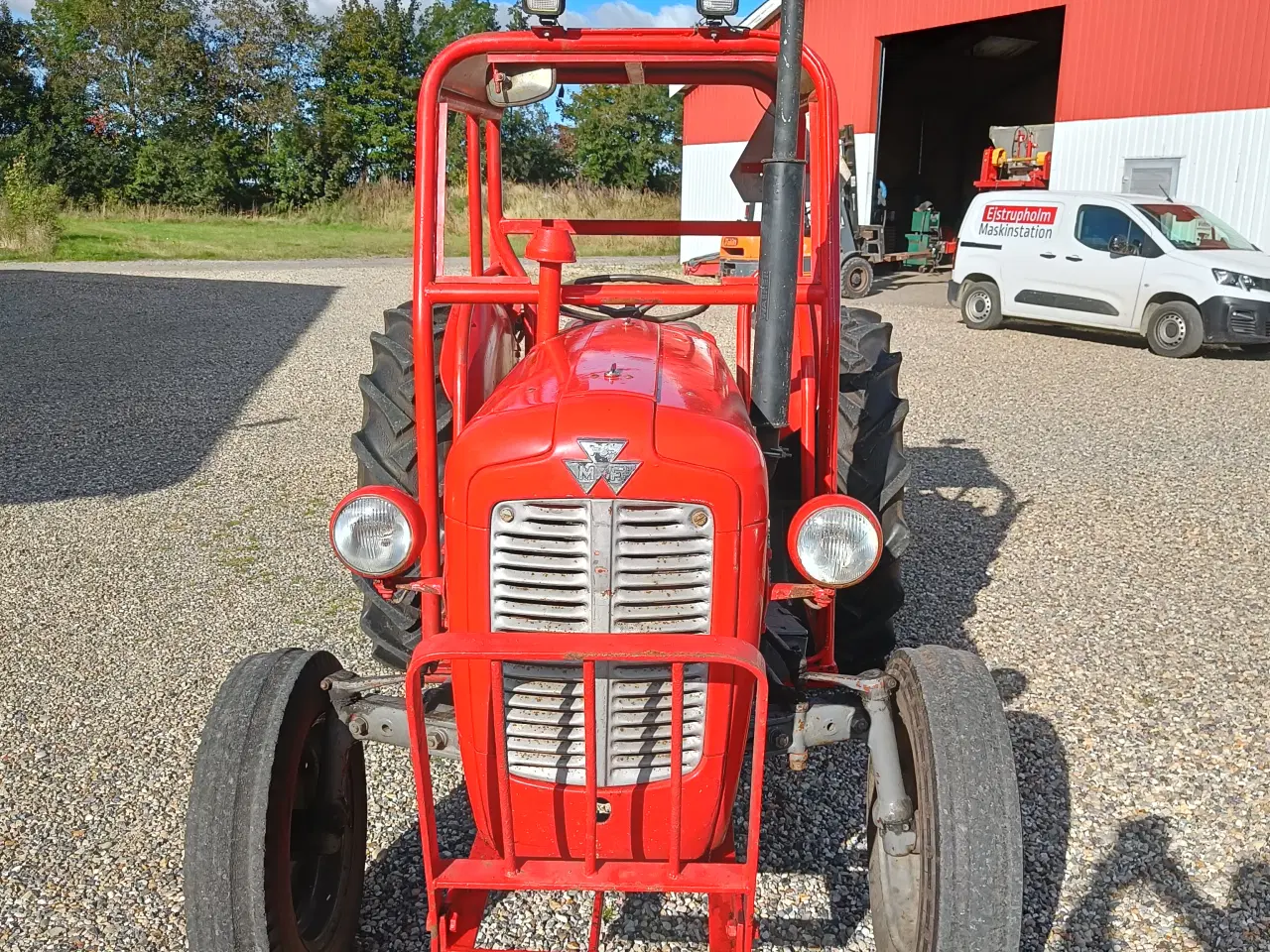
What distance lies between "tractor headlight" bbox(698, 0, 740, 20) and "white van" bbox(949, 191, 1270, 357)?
380 inches

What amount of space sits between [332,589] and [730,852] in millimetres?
2795

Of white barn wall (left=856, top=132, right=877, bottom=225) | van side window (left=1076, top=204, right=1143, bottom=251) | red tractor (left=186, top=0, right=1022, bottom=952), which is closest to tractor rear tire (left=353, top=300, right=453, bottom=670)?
red tractor (left=186, top=0, right=1022, bottom=952)

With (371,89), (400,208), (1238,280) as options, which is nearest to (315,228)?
(400,208)

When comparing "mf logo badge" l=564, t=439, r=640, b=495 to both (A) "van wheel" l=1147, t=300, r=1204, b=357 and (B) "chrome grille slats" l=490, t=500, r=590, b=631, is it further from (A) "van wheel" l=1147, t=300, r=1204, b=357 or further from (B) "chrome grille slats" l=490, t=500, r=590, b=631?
(A) "van wheel" l=1147, t=300, r=1204, b=357

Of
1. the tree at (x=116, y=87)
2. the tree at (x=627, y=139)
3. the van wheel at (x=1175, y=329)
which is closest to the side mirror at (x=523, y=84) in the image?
the van wheel at (x=1175, y=329)

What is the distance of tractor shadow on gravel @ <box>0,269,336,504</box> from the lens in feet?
21.6

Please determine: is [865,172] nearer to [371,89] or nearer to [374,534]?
[374,534]

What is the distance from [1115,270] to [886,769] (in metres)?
10.5

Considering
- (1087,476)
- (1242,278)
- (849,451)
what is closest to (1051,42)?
(1242,278)

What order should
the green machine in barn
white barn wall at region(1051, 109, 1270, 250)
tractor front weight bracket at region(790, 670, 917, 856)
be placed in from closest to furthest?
tractor front weight bracket at region(790, 670, 917, 856), white barn wall at region(1051, 109, 1270, 250), the green machine in barn

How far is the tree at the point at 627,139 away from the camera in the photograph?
3712 cm

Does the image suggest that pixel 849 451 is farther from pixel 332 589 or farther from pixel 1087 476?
pixel 1087 476

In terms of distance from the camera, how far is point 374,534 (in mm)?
2389

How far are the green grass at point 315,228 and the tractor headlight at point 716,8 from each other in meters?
14.7
